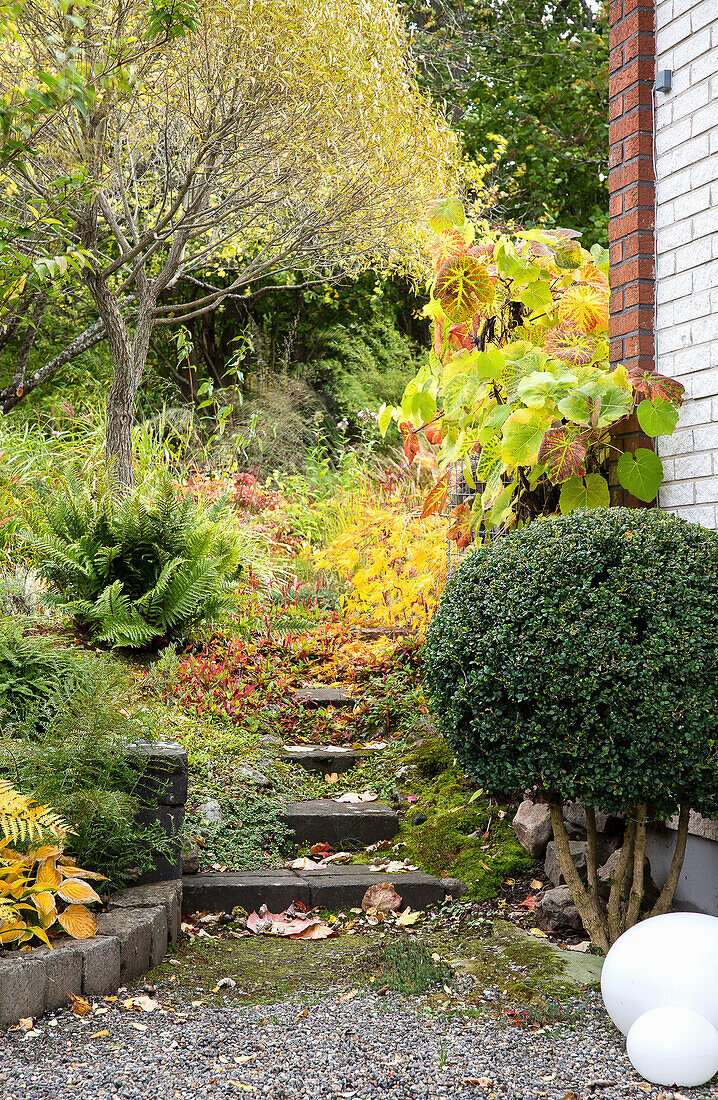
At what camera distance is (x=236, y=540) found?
614 centimetres

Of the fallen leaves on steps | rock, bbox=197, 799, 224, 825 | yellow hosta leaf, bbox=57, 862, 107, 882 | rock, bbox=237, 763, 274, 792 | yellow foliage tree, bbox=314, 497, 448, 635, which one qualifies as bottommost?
the fallen leaves on steps

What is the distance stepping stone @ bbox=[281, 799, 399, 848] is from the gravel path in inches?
58.0

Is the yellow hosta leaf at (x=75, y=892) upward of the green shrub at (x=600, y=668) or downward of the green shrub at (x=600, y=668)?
downward

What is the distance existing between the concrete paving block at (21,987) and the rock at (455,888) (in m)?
1.71

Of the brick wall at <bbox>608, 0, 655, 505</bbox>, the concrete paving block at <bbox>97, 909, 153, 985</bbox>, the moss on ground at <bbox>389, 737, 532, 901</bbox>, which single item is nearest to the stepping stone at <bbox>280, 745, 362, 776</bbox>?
the moss on ground at <bbox>389, 737, 532, 901</bbox>

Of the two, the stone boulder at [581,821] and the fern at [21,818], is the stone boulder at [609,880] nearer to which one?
the stone boulder at [581,821]

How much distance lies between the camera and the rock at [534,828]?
3.69 meters

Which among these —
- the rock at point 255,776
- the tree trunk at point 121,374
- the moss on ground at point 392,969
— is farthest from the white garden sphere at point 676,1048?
the tree trunk at point 121,374

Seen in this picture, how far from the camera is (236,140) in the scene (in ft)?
18.2

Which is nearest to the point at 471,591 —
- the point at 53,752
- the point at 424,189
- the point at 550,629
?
the point at 550,629

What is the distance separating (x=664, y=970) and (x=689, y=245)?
2413 millimetres

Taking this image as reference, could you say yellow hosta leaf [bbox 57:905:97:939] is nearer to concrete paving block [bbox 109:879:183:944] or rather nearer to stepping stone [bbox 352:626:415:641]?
concrete paving block [bbox 109:879:183:944]

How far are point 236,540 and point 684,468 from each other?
350 centimetres

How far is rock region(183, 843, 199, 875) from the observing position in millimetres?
3557
